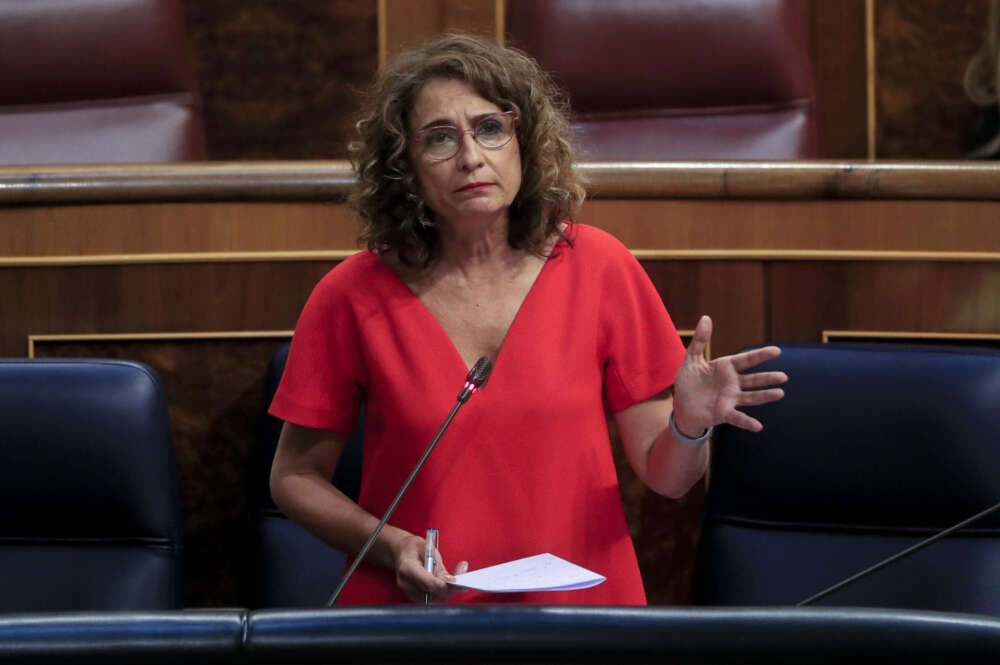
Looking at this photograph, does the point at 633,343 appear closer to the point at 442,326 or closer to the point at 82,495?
the point at 442,326

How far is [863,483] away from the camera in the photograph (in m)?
0.64

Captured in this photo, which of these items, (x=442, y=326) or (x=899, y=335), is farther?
(x=899, y=335)

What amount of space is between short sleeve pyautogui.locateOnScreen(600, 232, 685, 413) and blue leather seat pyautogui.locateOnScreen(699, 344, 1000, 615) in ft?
0.37

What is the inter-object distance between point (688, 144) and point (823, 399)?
52cm

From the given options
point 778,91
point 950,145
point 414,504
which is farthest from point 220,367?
point 950,145

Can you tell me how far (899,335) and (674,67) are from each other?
0.47 m

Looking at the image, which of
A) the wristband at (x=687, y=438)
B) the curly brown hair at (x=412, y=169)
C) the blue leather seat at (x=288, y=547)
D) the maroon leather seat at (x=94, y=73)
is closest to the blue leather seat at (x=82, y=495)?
the blue leather seat at (x=288, y=547)

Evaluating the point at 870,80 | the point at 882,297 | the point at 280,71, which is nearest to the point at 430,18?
the point at 280,71

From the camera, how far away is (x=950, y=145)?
126cm

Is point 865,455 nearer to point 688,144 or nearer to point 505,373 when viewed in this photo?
point 505,373

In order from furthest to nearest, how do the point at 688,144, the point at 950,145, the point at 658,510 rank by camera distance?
the point at 950,145 < the point at 688,144 < the point at 658,510

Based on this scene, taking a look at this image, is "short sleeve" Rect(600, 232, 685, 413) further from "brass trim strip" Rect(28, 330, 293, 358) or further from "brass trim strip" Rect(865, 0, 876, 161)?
"brass trim strip" Rect(865, 0, 876, 161)

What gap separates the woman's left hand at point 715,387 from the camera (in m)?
0.48

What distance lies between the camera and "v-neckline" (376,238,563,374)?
0.56 metres
